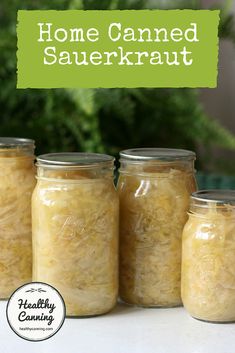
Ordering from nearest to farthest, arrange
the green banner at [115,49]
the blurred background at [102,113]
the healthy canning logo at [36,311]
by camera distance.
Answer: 1. the healthy canning logo at [36,311]
2. the green banner at [115,49]
3. the blurred background at [102,113]

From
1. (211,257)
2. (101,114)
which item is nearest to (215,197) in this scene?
(211,257)

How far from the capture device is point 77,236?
2.76 ft

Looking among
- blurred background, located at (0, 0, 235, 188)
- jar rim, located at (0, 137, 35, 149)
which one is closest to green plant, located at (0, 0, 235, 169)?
blurred background, located at (0, 0, 235, 188)

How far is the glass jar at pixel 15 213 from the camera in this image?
0.91 m

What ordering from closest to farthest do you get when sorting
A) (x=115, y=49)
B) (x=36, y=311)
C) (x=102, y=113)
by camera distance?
(x=36, y=311) < (x=115, y=49) < (x=102, y=113)

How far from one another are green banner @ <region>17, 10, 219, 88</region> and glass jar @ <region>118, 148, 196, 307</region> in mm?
189

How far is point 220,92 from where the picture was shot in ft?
7.51

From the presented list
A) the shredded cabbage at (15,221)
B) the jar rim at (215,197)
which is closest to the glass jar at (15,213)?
the shredded cabbage at (15,221)

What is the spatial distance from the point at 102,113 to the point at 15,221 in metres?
0.97

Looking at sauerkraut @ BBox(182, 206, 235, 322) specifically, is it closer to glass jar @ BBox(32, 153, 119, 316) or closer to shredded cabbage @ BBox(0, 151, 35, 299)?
glass jar @ BBox(32, 153, 119, 316)

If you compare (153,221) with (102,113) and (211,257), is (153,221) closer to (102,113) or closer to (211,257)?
(211,257)

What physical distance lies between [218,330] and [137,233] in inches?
6.5

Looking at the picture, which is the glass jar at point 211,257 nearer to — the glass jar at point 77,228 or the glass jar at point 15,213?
the glass jar at point 77,228

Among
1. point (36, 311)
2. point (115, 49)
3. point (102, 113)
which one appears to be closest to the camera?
point (36, 311)
